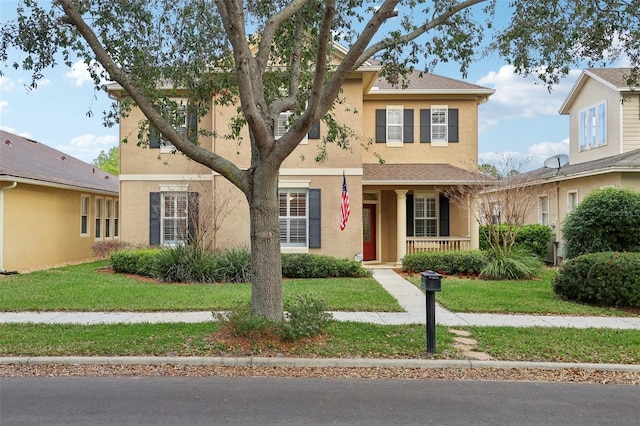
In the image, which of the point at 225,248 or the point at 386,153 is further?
the point at 386,153

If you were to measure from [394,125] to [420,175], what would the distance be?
9.08 feet

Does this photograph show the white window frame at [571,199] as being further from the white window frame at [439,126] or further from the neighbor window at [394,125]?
the neighbor window at [394,125]

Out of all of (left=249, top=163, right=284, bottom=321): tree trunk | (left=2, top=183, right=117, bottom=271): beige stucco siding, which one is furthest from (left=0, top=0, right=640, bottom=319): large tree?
(left=2, top=183, right=117, bottom=271): beige stucco siding

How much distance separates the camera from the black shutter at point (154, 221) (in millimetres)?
17188

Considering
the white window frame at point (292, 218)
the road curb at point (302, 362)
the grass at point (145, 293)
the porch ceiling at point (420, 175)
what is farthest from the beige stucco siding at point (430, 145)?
the road curb at point (302, 362)

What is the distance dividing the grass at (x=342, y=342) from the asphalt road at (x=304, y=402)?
34.0 inches

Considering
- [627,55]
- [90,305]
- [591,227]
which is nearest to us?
[627,55]

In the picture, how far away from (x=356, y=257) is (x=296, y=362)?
9504 mm

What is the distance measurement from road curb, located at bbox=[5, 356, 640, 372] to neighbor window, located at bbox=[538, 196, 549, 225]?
16186mm

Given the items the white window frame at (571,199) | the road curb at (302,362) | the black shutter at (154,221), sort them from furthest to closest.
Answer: the white window frame at (571,199) < the black shutter at (154,221) < the road curb at (302,362)

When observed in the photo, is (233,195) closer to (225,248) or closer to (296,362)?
(225,248)

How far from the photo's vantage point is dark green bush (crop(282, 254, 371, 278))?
15.2 meters

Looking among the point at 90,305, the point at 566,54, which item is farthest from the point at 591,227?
the point at 90,305

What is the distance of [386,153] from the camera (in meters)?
19.2
